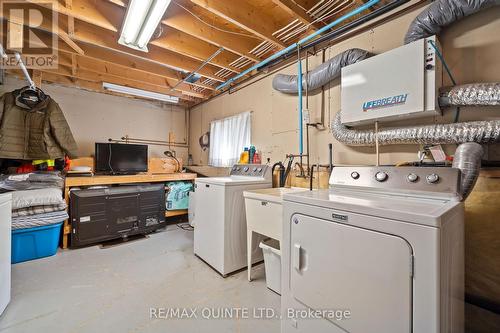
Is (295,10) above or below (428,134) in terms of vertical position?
above

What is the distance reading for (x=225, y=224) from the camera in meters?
2.07

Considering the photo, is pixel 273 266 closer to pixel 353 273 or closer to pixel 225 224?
pixel 225 224

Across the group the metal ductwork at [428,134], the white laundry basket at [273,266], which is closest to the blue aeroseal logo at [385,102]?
the metal ductwork at [428,134]

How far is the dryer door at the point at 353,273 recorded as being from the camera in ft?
2.78

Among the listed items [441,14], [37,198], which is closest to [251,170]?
[441,14]

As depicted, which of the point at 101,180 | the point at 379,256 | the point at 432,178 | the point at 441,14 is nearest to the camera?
the point at 379,256

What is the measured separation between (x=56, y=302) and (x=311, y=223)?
6.84ft

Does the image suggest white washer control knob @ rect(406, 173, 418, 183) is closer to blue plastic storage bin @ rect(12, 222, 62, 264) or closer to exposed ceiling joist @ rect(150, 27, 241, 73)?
exposed ceiling joist @ rect(150, 27, 241, 73)

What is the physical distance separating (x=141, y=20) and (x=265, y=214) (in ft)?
6.42

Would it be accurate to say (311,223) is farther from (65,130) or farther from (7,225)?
(65,130)

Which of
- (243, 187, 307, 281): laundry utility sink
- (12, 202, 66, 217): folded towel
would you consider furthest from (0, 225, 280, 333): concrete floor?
(12, 202, 66, 217): folded towel

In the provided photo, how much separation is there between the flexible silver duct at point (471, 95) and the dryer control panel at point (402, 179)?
1.96 feet

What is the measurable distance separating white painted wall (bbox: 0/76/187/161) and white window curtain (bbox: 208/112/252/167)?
4.03 ft

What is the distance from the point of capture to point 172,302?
1.71 metres
